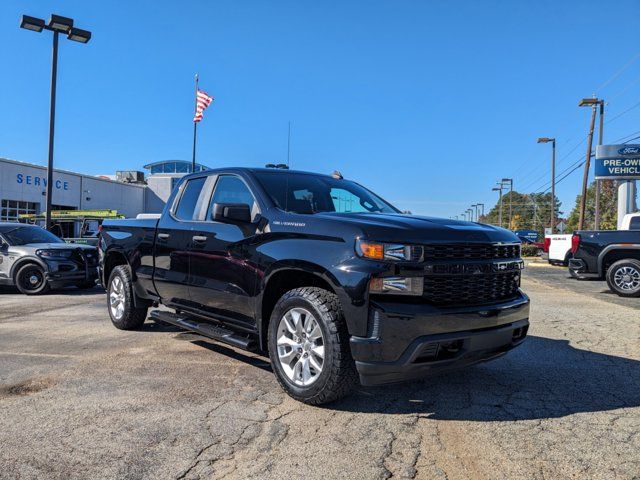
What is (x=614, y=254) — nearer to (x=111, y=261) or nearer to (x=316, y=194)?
(x=316, y=194)

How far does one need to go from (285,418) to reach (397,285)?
1201mm

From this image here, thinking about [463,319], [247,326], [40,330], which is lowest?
[40,330]

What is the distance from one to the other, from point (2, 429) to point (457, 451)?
2861 millimetres

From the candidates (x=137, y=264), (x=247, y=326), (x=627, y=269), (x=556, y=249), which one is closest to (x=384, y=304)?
(x=247, y=326)

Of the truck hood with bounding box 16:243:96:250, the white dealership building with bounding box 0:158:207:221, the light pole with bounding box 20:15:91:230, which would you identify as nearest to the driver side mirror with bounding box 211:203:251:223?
the truck hood with bounding box 16:243:96:250

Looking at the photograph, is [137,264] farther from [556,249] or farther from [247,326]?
[556,249]

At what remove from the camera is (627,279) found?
11.2 meters

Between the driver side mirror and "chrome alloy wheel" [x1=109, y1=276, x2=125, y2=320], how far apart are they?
8.72ft

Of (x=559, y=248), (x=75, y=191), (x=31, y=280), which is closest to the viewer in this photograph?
(x=31, y=280)

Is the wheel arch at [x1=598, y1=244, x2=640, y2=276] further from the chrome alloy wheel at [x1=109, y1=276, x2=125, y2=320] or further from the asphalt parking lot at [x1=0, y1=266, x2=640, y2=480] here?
the chrome alloy wheel at [x1=109, y1=276, x2=125, y2=320]

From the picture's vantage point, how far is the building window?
3431 cm

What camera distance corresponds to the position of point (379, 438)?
3.20m

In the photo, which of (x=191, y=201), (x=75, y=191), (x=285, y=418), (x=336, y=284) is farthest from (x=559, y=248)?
(x=75, y=191)

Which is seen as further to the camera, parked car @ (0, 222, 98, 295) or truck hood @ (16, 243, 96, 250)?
truck hood @ (16, 243, 96, 250)
